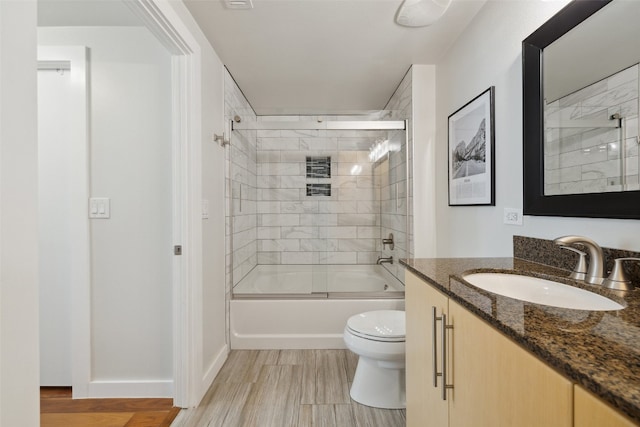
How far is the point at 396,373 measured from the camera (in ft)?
6.17

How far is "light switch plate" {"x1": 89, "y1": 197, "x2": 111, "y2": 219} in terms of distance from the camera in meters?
1.92

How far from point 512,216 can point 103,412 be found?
2477 mm

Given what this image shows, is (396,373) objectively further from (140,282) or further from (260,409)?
(140,282)

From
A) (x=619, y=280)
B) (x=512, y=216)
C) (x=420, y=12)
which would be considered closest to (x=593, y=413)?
(x=619, y=280)

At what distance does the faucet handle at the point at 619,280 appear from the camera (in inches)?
36.3

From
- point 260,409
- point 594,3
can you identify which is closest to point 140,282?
point 260,409

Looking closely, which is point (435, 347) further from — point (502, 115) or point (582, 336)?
point (502, 115)

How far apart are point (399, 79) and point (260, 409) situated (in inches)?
109

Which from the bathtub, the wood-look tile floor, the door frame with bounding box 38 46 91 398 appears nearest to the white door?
the door frame with bounding box 38 46 91 398

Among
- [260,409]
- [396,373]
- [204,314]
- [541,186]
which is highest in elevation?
[541,186]

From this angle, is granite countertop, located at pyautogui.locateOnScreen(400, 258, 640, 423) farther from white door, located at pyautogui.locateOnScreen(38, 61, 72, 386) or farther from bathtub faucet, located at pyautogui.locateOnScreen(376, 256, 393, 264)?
white door, located at pyautogui.locateOnScreen(38, 61, 72, 386)

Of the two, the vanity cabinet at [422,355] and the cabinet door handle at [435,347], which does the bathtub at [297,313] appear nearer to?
the vanity cabinet at [422,355]

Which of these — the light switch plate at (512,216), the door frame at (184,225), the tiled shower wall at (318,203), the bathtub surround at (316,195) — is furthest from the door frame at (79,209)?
the light switch plate at (512,216)

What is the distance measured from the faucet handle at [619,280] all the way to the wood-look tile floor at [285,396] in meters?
1.25
